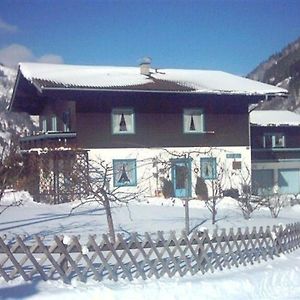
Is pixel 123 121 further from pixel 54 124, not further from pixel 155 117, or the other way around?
pixel 54 124

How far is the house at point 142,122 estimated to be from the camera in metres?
22.3

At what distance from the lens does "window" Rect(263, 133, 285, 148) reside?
3169 cm

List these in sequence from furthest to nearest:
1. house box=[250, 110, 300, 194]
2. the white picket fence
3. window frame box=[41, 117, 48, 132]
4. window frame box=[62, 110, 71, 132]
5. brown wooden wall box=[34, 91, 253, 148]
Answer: house box=[250, 110, 300, 194], window frame box=[41, 117, 48, 132], window frame box=[62, 110, 71, 132], brown wooden wall box=[34, 91, 253, 148], the white picket fence

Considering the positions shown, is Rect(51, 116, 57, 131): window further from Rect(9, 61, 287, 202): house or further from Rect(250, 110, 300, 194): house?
Rect(250, 110, 300, 194): house

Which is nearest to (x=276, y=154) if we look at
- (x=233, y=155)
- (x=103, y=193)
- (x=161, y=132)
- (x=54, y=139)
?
(x=233, y=155)

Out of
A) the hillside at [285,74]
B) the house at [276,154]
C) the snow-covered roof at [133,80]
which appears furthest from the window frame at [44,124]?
the hillside at [285,74]

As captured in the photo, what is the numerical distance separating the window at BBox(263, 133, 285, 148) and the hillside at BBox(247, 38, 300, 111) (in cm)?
4004

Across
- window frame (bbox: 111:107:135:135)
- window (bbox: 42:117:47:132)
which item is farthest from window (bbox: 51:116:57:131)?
window frame (bbox: 111:107:135:135)

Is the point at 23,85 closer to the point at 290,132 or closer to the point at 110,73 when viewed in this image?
the point at 110,73

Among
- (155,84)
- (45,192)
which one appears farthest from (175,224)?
(155,84)

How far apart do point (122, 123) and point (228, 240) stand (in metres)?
15.2

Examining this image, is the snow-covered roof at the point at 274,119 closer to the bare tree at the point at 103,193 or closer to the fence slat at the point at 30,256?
the bare tree at the point at 103,193

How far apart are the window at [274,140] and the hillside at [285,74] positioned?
1576 inches

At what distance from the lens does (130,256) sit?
806 centimetres
